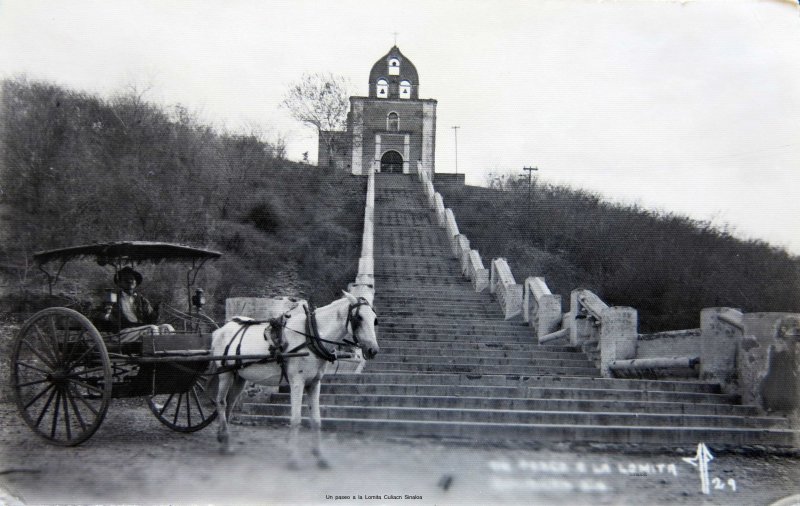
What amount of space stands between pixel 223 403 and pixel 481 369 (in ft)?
19.1

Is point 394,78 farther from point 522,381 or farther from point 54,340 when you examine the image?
point 54,340

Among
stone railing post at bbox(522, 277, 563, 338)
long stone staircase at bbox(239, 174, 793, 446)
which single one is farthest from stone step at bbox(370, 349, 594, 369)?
stone railing post at bbox(522, 277, 563, 338)

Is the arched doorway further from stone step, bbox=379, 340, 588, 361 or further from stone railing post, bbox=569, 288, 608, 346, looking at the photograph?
stone step, bbox=379, 340, 588, 361

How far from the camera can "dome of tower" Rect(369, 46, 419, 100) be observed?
50.2m

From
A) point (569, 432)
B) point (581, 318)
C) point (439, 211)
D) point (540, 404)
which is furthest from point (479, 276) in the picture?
point (569, 432)

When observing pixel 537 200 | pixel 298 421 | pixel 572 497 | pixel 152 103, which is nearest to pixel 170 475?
pixel 298 421

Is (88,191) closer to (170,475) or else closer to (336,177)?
(170,475)

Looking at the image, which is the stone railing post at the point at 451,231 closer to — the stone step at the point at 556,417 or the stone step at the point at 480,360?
the stone step at the point at 480,360

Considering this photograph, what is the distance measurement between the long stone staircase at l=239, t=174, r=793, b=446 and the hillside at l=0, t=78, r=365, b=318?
5.72 meters

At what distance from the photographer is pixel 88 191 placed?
1562cm

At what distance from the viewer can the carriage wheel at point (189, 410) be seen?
7.77m

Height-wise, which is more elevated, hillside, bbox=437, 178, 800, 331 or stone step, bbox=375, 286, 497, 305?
hillside, bbox=437, 178, 800, 331

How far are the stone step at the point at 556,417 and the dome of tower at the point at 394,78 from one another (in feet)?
142

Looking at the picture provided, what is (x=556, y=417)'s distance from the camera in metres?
8.04
